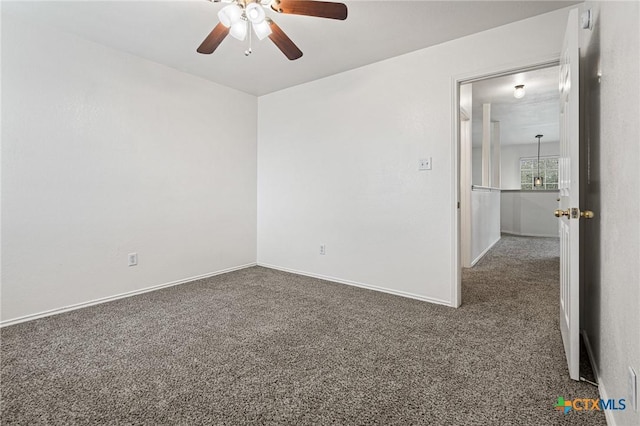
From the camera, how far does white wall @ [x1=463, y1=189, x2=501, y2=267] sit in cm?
438

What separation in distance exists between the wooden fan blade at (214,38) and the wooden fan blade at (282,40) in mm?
288

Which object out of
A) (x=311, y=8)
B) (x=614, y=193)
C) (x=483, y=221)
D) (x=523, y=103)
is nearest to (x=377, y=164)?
(x=311, y=8)

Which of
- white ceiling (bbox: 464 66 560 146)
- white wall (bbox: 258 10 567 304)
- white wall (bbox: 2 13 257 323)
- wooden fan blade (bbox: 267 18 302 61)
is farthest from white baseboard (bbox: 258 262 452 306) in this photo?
white ceiling (bbox: 464 66 560 146)

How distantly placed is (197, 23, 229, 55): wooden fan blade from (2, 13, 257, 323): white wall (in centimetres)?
127

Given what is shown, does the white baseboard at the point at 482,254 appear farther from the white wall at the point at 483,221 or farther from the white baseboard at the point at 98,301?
the white baseboard at the point at 98,301

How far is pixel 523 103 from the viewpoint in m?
5.47

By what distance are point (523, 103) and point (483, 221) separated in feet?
7.44

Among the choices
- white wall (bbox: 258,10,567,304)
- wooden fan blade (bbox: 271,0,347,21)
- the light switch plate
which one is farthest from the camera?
the light switch plate

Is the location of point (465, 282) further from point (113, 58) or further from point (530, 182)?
point (530, 182)

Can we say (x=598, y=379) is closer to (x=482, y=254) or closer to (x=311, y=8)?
(x=311, y=8)

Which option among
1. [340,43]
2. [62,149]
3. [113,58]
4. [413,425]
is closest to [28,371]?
[62,149]

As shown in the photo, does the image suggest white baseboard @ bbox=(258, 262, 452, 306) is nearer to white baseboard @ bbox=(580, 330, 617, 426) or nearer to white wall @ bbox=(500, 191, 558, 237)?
white baseboard @ bbox=(580, 330, 617, 426)

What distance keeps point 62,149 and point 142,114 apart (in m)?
0.78

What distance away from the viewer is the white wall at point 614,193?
1046 mm
